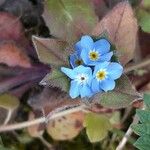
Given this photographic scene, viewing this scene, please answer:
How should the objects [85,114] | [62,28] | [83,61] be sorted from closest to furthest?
[83,61] < [62,28] < [85,114]

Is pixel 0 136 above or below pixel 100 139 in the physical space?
below

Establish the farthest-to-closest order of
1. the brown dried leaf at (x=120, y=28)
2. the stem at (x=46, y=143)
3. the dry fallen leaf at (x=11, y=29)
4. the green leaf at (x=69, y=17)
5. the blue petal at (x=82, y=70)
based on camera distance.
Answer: the stem at (x=46, y=143) → the dry fallen leaf at (x=11, y=29) → the green leaf at (x=69, y=17) → the brown dried leaf at (x=120, y=28) → the blue petal at (x=82, y=70)

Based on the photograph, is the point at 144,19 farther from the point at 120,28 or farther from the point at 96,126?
the point at 96,126

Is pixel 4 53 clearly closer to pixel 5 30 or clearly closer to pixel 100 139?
pixel 5 30

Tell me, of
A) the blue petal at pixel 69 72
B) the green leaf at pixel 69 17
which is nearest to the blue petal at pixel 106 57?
A: the blue petal at pixel 69 72

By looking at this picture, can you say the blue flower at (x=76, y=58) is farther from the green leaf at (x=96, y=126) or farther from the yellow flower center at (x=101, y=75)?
the green leaf at (x=96, y=126)

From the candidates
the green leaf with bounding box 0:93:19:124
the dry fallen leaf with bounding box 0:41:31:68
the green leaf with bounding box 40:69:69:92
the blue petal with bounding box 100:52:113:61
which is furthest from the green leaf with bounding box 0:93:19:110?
the blue petal with bounding box 100:52:113:61

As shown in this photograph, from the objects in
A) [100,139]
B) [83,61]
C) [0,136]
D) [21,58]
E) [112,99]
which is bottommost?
[0,136]

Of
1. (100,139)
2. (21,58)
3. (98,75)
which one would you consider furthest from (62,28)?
(100,139)
